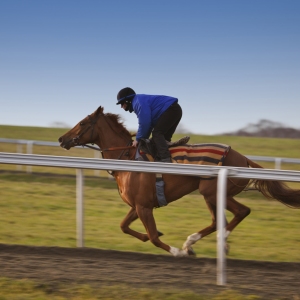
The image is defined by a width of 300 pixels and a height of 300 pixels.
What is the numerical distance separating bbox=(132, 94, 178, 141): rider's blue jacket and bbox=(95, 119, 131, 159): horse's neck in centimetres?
42

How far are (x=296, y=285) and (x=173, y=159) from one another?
6.27 feet

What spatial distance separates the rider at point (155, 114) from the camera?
18.9 ft

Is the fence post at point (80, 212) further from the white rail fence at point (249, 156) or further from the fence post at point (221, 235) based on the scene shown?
the white rail fence at point (249, 156)

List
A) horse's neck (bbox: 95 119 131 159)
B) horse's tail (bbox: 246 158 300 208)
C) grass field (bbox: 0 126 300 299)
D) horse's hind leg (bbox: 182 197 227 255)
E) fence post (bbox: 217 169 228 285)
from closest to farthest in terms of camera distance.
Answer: fence post (bbox: 217 169 228 285) → horse's hind leg (bbox: 182 197 227 255) → horse's tail (bbox: 246 158 300 208) → grass field (bbox: 0 126 300 299) → horse's neck (bbox: 95 119 131 159)

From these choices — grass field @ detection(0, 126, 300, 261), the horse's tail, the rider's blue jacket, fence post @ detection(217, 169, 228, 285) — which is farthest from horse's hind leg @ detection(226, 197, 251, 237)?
fence post @ detection(217, 169, 228, 285)

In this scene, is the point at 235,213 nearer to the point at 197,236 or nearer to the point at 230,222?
the point at 230,222

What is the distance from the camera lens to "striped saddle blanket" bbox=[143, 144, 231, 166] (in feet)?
18.5

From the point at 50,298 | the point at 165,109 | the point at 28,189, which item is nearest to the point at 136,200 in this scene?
the point at 165,109

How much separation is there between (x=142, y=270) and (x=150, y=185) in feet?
3.77

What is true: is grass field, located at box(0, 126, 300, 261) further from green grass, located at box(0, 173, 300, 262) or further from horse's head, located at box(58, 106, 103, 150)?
horse's head, located at box(58, 106, 103, 150)

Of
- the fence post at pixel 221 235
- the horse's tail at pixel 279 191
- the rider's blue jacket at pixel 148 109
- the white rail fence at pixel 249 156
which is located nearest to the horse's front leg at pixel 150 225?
the rider's blue jacket at pixel 148 109

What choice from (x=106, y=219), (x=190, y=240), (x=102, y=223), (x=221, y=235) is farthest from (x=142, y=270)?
(x=106, y=219)

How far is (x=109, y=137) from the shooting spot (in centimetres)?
621

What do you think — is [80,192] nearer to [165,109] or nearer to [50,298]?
[165,109]
